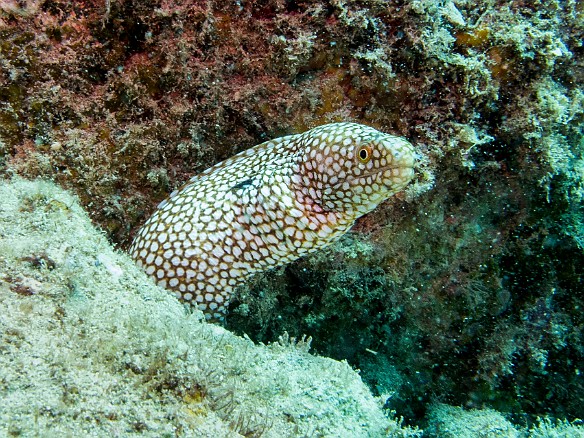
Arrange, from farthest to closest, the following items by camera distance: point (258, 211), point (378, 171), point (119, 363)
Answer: point (258, 211) → point (378, 171) → point (119, 363)

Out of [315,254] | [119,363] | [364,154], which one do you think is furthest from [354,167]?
[119,363]

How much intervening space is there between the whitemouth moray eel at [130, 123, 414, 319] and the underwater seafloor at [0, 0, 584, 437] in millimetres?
421

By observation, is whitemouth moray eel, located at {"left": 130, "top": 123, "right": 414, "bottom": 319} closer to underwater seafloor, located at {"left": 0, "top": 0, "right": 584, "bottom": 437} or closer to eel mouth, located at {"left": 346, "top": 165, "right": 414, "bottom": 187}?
eel mouth, located at {"left": 346, "top": 165, "right": 414, "bottom": 187}

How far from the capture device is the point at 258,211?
3.53 meters

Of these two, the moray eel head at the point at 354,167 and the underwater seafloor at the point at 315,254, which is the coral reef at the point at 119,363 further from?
the moray eel head at the point at 354,167

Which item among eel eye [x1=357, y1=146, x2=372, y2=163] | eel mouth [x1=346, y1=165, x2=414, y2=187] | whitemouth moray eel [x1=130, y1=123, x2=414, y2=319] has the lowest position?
whitemouth moray eel [x1=130, y1=123, x2=414, y2=319]

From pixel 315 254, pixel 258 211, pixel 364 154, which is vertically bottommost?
pixel 315 254

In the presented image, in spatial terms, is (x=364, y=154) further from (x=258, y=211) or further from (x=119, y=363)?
(x=119, y=363)

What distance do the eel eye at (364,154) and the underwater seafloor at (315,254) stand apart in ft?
3.01

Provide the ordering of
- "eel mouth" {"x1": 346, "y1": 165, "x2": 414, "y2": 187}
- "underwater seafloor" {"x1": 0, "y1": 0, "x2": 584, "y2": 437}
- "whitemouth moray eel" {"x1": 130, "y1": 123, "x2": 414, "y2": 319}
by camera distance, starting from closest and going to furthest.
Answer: "underwater seafloor" {"x1": 0, "y1": 0, "x2": 584, "y2": 437} < "eel mouth" {"x1": 346, "y1": 165, "x2": 414, "y2": 187} < "whitemouth moray eel" {"x1": 130, "y1": 123, "x2": 414, "y2": 319}

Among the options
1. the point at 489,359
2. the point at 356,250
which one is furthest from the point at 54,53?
the point at 489,359

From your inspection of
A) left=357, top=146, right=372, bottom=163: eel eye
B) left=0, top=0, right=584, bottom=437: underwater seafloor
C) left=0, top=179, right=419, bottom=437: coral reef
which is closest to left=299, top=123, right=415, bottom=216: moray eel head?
left=357, top=146, right=372, bottom=163: eel eye

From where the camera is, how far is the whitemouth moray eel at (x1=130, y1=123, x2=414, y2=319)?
323 cm

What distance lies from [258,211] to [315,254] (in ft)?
3.81
